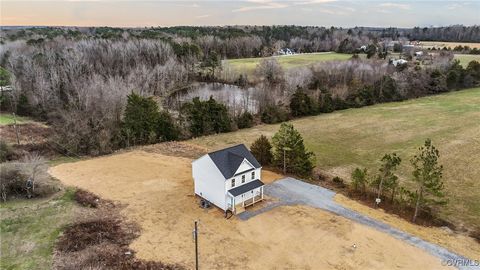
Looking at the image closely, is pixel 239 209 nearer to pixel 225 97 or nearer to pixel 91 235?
pixel 91 235

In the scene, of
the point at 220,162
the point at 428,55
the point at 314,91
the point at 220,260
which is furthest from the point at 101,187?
the point at 428,55

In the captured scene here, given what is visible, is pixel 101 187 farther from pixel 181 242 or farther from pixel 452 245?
pixel 452 245

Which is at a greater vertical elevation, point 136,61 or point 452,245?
point 136,61

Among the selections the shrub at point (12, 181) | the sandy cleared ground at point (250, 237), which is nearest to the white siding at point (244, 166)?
the sandy cleared ground at point (250, 237)

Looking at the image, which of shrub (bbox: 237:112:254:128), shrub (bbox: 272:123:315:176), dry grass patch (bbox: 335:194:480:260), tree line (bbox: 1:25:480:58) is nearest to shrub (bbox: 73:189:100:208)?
shrub (bbox: 272:123:315:176)

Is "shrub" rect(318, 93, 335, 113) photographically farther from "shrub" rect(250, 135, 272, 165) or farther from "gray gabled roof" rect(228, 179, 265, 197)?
"gray gabled roof" rect(228, 179, 265, 197)
